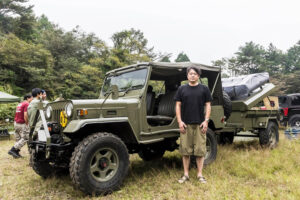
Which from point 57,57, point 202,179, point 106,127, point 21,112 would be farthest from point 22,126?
point 57,57

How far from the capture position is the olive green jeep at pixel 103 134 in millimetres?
3438

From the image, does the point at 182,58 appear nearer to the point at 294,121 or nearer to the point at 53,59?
the point at 53,59

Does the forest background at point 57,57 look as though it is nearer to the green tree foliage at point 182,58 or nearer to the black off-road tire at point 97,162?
the black off-road tire at point 97,162

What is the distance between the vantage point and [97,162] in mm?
3564

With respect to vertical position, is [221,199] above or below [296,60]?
below

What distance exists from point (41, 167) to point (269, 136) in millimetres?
5847

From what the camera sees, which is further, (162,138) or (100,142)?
(162,138)

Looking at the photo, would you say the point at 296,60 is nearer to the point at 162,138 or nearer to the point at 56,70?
the point at 56,70

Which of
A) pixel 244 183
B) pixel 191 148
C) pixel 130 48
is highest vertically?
pixel 130 48

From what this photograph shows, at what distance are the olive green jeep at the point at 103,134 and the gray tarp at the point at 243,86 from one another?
195cm

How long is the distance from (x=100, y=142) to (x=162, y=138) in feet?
4.32

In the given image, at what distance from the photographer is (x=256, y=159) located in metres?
5.18

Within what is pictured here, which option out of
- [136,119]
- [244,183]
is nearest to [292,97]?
[244,183]

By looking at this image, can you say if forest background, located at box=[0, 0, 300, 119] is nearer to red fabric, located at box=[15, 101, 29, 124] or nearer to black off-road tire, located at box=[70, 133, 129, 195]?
red fabric, located at box=[15, 101, 29, 124]
